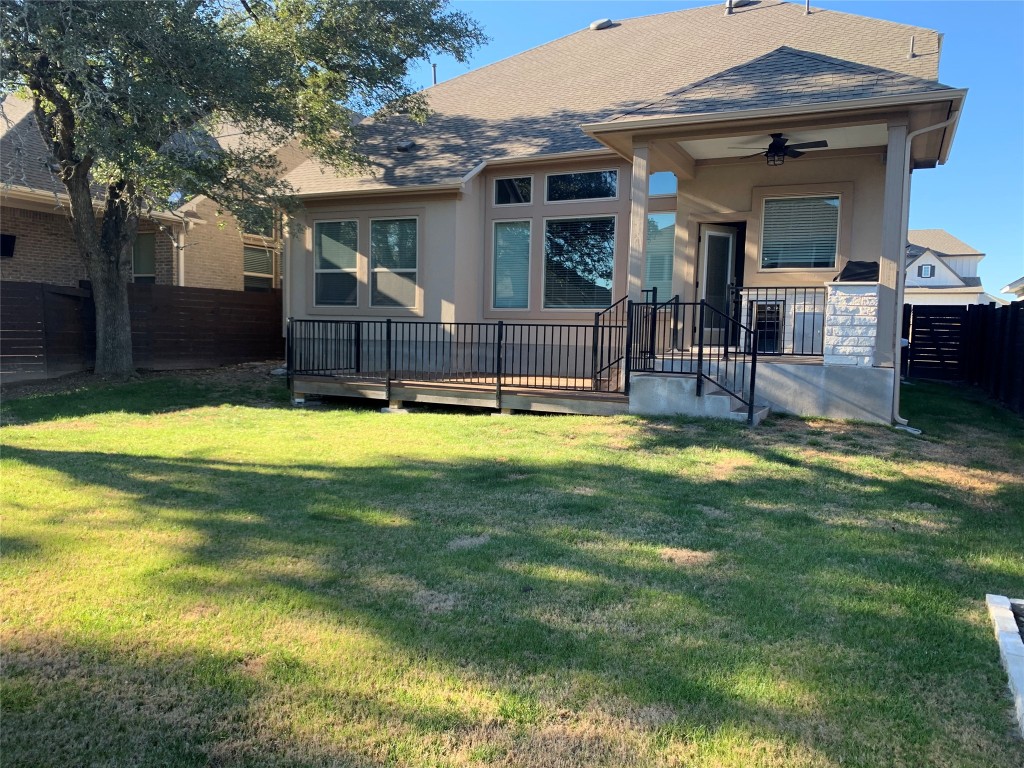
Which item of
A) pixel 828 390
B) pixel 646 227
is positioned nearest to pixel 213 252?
pixel 646 227

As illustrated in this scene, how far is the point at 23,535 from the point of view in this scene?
13.9ft

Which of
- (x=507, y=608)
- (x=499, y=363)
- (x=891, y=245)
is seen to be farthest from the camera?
(x=499, y=363)

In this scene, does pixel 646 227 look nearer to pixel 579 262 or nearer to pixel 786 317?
pixel 579 262

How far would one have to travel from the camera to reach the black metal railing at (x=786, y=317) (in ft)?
31.4

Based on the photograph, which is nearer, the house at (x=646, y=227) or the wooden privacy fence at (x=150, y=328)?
the house at (x=646, y=227)

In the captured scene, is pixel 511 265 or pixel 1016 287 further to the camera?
pixel 1016 287

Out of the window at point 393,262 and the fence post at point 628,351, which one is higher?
the window at point 393,262

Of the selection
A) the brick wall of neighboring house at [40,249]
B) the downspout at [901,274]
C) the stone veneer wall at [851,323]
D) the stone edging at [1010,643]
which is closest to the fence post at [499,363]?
the stone veneer wall at [851,323]

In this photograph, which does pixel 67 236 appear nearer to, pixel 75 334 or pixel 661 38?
pixel 75 334

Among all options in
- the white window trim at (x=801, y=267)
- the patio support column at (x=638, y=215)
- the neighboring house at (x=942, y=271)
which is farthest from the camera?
the neighboring house at (x=942, y=271)

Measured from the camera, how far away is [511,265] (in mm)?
11992

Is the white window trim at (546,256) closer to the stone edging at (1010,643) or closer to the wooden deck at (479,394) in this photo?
the wooden deck at (479,394)

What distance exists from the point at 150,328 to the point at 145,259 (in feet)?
11.1

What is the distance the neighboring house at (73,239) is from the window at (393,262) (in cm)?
184
